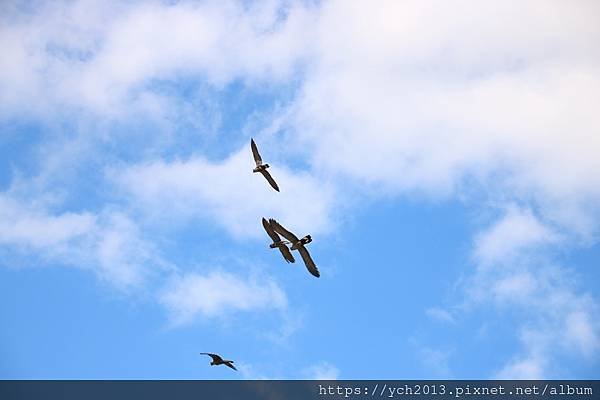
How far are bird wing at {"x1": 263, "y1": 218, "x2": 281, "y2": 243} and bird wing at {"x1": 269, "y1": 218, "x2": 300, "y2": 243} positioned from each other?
0.47 metres

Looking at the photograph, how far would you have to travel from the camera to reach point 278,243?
8294 centimetres

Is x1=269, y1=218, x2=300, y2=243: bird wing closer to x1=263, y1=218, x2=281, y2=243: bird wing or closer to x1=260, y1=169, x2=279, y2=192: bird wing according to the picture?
x1=263, y1=218, x2=281, y2=243: bird wing

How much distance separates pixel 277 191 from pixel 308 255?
24.9ft

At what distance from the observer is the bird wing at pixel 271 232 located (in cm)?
8206

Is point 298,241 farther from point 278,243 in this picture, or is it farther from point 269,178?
point 269,178

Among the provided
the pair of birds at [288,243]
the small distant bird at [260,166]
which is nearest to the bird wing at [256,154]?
the small distant bird at [260,166]

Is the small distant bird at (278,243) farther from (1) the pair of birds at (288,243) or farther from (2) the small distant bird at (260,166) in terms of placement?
(2) the small distant bird at (260,166)

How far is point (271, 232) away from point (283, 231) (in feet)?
4.44

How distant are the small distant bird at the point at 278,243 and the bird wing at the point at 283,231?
1.68 ft

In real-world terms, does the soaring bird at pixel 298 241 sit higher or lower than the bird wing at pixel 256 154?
lower

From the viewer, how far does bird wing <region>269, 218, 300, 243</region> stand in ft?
267

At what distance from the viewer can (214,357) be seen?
83312 mm


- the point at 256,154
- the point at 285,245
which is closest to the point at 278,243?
the point at 285,245

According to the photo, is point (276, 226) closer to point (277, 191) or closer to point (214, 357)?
point (277, 191)
